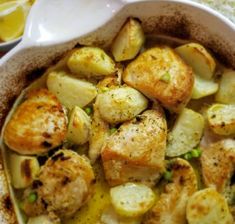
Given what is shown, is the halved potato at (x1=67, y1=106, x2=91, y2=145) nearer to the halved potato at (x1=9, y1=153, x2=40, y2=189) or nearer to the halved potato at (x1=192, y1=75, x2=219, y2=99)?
the halved potato at (x1=9, y1=153, x2=40, y2=189)

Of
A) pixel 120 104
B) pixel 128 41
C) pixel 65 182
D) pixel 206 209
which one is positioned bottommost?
pixel 206 209

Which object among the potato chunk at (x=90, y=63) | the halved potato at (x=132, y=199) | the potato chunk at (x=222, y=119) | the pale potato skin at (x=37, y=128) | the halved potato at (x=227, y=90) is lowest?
the halved potato at (x=132, y=199)

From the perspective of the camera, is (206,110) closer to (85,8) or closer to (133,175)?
(133,175)

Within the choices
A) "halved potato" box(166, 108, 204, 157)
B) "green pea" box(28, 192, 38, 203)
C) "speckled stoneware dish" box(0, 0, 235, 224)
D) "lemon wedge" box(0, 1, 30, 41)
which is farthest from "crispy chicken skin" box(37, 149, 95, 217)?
"lemon wedge" box(0, 1, 30, 41)

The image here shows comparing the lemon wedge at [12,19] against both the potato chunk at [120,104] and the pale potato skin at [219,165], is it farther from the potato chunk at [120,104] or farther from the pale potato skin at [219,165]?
the pale potato skin at [219,165]

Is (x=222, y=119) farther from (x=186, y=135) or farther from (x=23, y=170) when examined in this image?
(x=23, y=170)

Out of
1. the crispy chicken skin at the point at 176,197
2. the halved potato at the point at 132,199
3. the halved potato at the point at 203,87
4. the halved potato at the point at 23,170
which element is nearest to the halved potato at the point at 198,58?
the halved potato at the point at 203,87

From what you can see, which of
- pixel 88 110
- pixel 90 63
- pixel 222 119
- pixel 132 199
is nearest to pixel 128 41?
pixel 90 63
